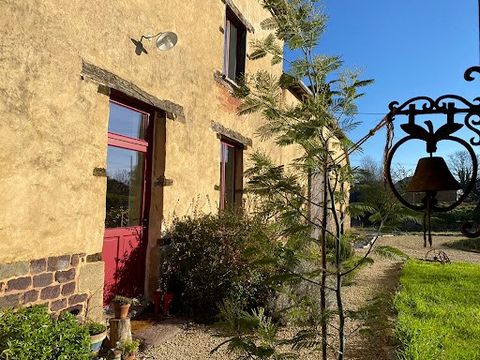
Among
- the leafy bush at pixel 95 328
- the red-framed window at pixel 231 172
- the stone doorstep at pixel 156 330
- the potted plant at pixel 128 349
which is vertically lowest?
the stone doorstep at pixel 156 330

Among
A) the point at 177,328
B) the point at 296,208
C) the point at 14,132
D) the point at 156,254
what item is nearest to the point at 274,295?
the point at 177,328

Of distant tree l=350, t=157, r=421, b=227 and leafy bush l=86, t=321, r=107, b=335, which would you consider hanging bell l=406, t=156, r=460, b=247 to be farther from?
leafy bush l=86, t=321, r=107, b=335

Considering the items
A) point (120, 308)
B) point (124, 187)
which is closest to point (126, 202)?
point (124, 187)

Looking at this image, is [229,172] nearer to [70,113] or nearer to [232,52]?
[232,52]

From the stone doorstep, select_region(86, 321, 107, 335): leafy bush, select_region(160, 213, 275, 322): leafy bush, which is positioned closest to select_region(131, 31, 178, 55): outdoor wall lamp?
select_region(160, 213, 275, 322): leafy bush

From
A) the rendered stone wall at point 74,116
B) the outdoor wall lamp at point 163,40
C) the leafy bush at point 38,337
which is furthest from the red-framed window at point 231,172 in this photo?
the leafy bush at point 38,337

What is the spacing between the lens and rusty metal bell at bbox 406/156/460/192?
2041mm

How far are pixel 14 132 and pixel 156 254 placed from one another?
A: 2806mm

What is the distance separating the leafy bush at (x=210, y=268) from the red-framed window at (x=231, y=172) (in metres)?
2.36

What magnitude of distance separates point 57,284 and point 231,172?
208 inches

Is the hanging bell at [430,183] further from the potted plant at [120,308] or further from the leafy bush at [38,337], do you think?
the potted plant at [120,308]

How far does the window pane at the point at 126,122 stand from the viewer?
518 cm

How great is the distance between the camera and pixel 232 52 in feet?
28.9

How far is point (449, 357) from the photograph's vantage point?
389 cm
